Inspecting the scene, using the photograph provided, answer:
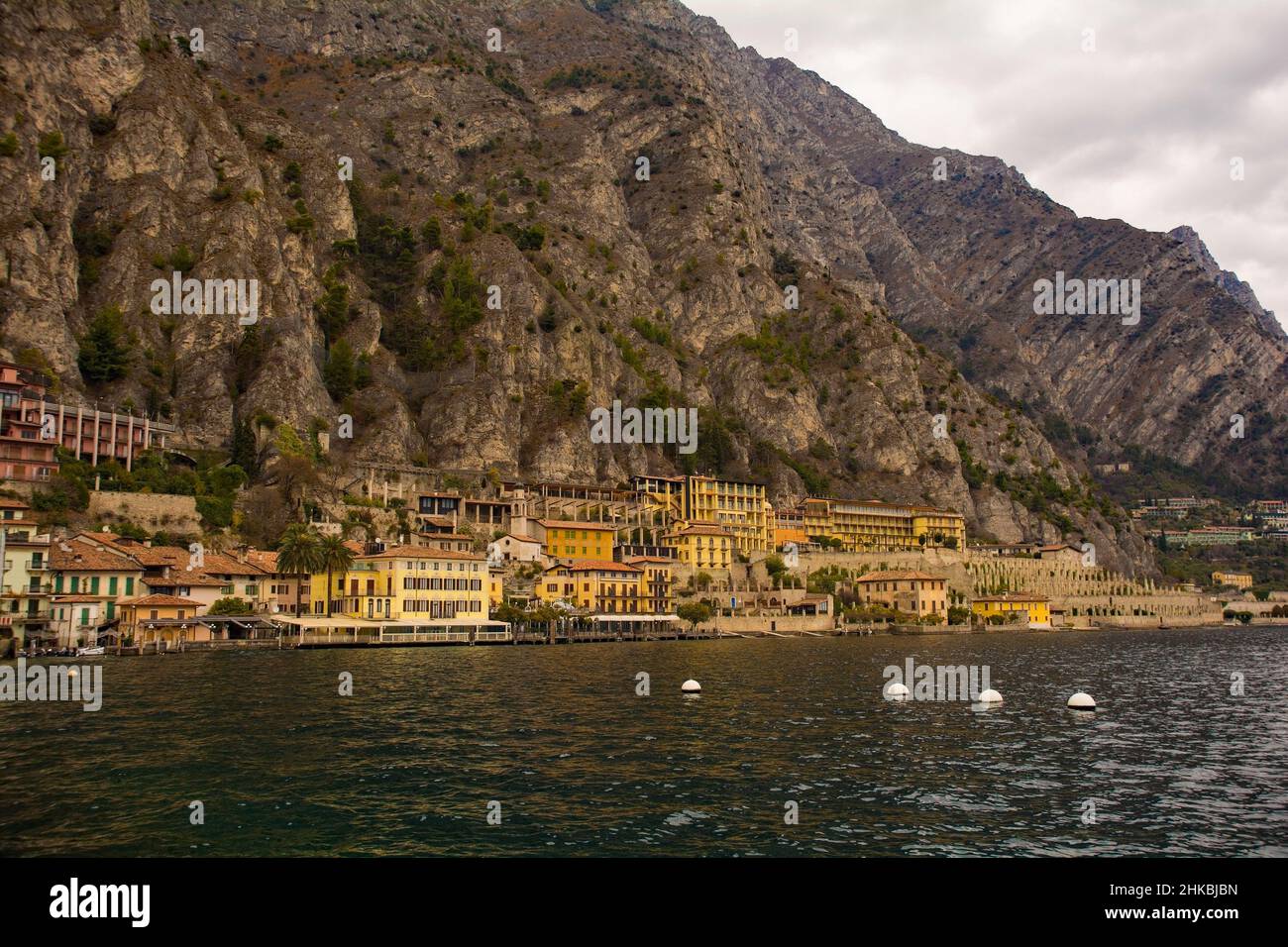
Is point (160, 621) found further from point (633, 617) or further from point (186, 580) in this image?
point (633, 617)

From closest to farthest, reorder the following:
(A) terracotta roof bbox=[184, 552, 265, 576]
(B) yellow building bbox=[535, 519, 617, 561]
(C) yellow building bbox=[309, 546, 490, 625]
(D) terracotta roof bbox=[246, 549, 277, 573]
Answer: (A) terracotta roof bbox=[184, 552, 265, 576] → (C) yellow building bbox=[309, 546, 490, 625] → (D) terracotta roof bbox=[246, 549, 277, 573] → (B) yellow building bbox=[535, 519, 617, 561]

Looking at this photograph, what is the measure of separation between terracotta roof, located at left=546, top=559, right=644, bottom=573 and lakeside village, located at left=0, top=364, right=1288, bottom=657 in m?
0.28

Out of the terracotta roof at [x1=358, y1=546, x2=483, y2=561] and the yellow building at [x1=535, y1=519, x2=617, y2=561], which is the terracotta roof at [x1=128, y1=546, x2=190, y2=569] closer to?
the terracotta roof at [x1=358, y1=546, x2=483, y2=561]

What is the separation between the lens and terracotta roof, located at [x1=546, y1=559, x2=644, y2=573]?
4097 inches

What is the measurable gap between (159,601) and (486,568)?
30.0m

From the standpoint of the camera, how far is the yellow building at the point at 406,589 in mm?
86438

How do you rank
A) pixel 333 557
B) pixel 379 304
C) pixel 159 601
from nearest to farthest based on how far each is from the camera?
1. pixel 159 601
2. pixel 333 557
3. pixel 379 304

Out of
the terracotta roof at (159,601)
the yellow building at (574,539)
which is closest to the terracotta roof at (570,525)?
the yellow building at (574,539)

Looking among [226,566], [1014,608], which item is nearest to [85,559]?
[226,566]

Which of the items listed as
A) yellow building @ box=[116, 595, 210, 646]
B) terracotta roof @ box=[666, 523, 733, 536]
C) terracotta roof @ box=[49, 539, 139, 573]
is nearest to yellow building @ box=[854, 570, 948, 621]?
terracotta roof @ box=[666, 523, 733, 536]

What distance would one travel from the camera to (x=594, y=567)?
105 meters

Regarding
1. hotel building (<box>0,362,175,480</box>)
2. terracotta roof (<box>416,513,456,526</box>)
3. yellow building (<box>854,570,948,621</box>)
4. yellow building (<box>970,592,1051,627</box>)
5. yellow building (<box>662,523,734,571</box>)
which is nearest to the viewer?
hotel building (<box>0,362,175,480</box>)
